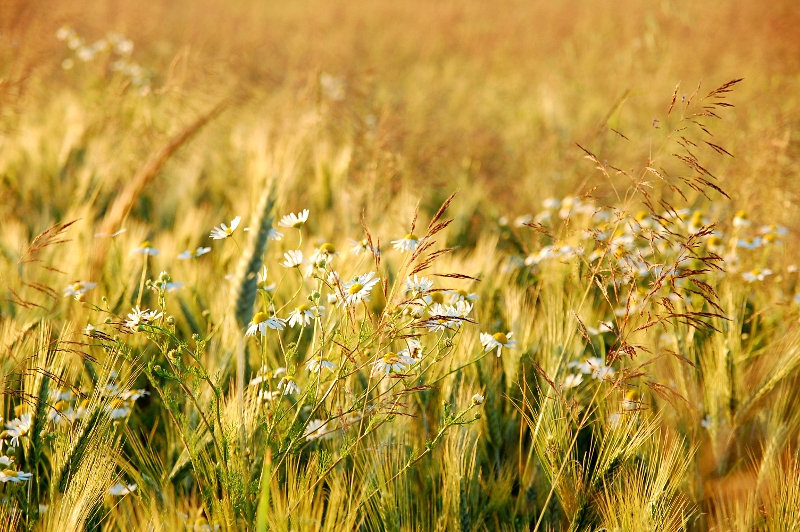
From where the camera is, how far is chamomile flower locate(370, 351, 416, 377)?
3.82ft

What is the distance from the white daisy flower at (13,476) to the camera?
3.95 feet

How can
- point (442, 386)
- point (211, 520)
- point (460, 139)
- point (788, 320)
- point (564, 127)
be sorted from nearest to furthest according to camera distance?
point (211, 520)
point (442, 386)
point (788, 320)
point (460, 139)
point (564, 127)

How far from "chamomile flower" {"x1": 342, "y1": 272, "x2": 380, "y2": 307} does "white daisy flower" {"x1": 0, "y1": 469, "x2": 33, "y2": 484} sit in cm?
71

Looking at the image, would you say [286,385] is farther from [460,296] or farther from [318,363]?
[460,296]

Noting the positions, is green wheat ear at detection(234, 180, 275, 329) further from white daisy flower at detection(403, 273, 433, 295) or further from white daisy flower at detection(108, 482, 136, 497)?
white daisy flower at detection(108, 482, 136, 497)

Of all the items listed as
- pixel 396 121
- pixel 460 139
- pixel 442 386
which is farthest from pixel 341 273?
pixel 460 139

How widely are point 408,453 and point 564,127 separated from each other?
3.60 m

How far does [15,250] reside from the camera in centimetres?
210

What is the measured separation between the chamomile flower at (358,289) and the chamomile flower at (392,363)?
120mm

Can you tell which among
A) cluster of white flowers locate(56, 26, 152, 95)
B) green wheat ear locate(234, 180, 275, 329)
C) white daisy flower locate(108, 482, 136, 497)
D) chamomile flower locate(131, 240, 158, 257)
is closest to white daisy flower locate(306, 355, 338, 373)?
green wheat ear locate(234, 180, 275, 329)

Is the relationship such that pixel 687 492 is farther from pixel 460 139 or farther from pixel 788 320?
pixel 460 139

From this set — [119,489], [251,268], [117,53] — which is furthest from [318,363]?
[117,53]

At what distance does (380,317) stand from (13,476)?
790 mm

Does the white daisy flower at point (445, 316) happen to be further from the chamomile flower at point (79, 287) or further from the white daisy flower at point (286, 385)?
the chamomile flower at point (79, 287)
